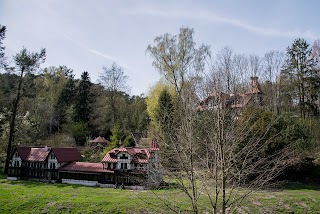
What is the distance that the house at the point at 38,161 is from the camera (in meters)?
27.0

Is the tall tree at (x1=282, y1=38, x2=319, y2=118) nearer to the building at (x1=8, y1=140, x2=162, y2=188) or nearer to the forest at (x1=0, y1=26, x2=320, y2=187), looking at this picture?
the forest at (x1=0, y1=26, x2=320, y2=187)

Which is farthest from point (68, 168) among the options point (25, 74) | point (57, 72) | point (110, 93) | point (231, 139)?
point (57, 72)

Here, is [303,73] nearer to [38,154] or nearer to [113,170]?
[113,170]

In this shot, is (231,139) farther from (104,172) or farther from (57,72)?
(57,72)

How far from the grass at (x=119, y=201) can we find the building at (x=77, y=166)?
294cm

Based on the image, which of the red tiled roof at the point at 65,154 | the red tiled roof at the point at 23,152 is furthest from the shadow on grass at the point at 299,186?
the red tiled roof at the point at 23,152

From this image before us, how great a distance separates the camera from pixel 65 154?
28094 millimetres

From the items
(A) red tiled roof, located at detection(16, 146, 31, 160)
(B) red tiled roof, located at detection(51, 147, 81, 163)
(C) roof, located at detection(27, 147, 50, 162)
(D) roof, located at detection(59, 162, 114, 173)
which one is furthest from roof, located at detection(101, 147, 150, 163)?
(A) red tiled roof, located at detection(16, 146, 31, 160)

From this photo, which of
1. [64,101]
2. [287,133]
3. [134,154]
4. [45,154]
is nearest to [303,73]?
[287,133]

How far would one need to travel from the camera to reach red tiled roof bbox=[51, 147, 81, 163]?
27109mm

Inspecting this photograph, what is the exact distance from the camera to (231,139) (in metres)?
6.12

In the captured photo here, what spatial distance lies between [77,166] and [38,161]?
14.9ft

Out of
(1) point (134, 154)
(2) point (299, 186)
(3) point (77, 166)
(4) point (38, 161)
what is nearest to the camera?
(2) point (299, 186)

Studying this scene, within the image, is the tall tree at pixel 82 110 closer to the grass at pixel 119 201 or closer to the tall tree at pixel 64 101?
the tall tree at pixel 64 101
